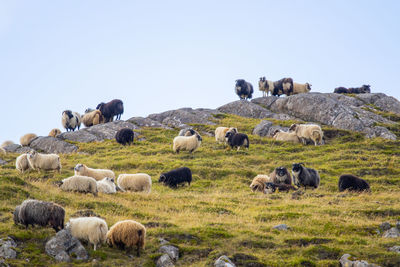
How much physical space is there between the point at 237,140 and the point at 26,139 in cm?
1917

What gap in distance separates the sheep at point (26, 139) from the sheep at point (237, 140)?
1792 centimetres

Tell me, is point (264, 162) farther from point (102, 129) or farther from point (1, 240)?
point (1, 240)

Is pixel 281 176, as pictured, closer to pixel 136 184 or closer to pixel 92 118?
pixel 136 184

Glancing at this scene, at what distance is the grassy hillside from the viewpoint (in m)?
13.2

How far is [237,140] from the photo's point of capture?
35.1 metres

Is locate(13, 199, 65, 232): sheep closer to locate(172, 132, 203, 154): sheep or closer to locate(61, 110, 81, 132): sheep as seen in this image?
locate(172, 132, 203, 154): sheep

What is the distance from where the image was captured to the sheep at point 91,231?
12953 mm

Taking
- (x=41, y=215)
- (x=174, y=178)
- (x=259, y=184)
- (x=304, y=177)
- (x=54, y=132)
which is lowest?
(x=259, y=184)

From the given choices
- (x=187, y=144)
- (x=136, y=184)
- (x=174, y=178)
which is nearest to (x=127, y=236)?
(x=136, y=184)

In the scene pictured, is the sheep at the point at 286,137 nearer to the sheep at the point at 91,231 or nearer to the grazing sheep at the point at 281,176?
the grazing sheep at the point at 281,176

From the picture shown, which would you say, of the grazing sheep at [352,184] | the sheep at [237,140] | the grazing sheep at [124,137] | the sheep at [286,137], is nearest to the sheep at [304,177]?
the grazing sheep at [352,184]

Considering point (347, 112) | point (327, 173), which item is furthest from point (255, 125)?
point (327, 173)

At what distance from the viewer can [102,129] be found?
143ft

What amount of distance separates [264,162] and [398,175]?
848 cm
